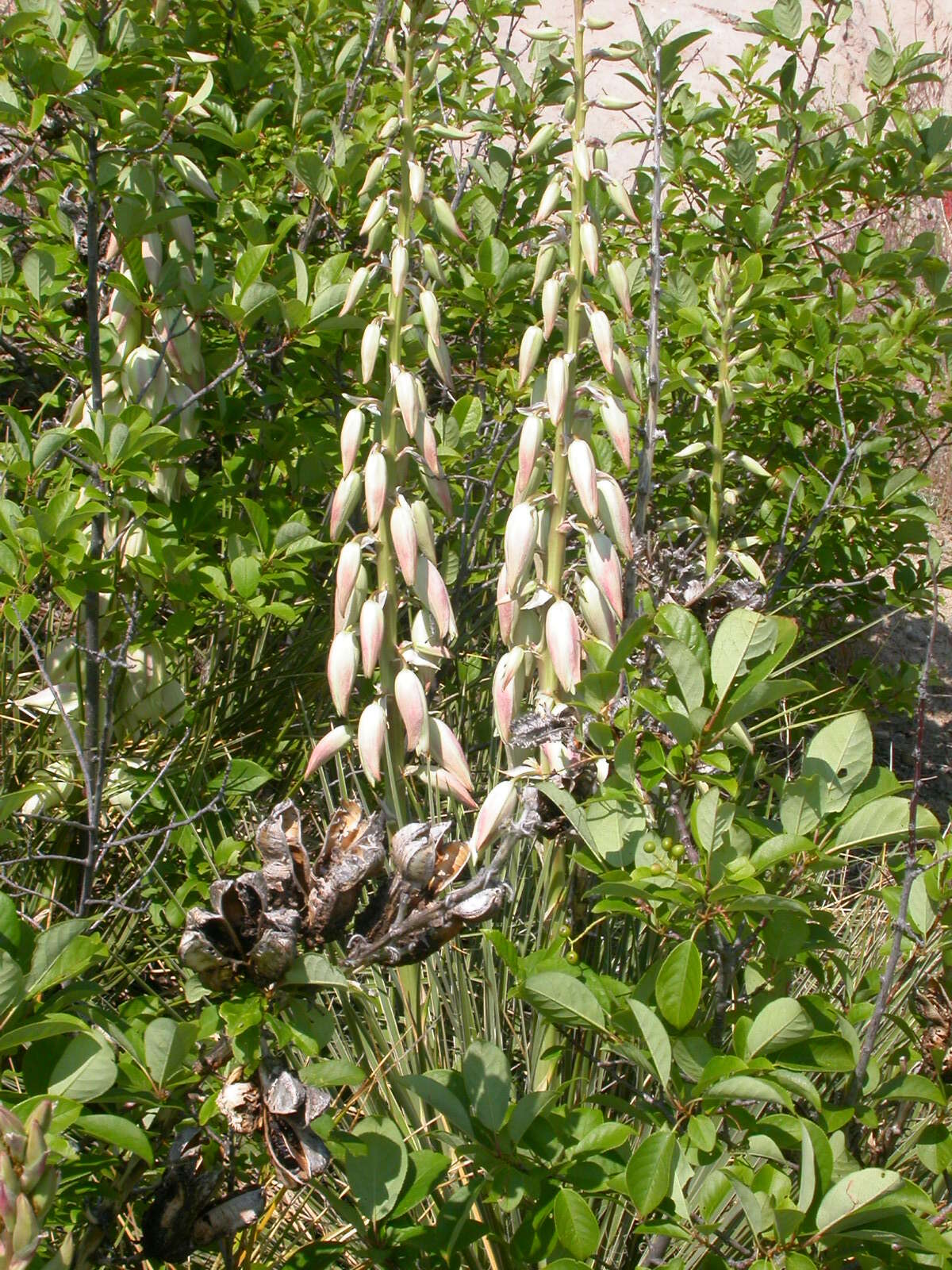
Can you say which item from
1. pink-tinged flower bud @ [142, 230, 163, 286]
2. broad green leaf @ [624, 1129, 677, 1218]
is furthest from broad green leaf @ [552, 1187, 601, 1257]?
pink-tinged flower bud @ [142, 230, 163, 286]

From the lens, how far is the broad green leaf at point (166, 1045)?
3.65 ft

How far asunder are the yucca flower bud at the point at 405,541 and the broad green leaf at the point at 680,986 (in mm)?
847

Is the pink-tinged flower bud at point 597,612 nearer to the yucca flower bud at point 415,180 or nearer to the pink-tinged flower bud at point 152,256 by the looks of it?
the yucca flower bud at point 415,180

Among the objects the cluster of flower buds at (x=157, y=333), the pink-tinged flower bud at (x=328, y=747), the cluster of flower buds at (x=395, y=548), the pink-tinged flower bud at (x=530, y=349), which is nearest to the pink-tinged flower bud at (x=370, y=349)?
the cluster of flower buds at (x=395, y=548)

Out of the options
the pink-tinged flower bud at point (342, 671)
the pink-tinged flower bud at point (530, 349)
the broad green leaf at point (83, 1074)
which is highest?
the pink-tinged flower bud at point (530, 349)

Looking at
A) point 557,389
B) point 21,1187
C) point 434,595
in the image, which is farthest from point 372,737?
point 21,1187

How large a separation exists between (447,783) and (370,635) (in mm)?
286

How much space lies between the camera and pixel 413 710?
6.08 feet

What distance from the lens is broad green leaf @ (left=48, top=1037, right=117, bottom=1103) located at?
1043mm

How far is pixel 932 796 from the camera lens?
371cm

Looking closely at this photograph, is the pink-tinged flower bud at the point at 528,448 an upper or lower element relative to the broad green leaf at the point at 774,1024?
upper

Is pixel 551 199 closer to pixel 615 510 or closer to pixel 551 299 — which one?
pixel 551 299

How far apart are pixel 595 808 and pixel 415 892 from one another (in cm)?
42

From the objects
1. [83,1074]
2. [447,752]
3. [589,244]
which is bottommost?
[447,752]
